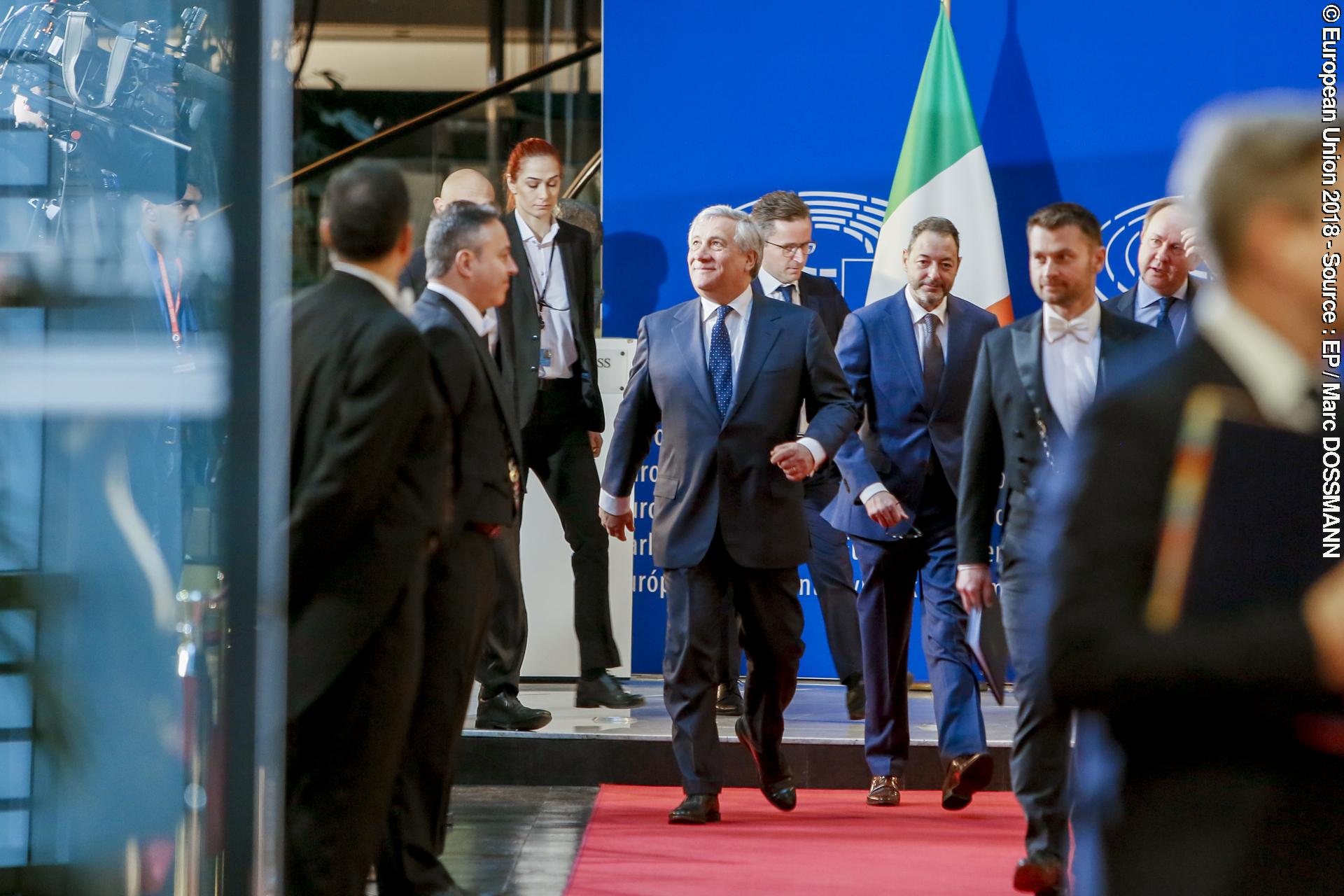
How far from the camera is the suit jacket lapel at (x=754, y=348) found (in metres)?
4.05

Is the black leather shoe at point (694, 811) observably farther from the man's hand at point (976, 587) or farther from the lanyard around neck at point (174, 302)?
the lanyard around neck at point (174, 302)

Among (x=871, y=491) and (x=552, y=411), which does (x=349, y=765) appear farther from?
(x=552, y=411)

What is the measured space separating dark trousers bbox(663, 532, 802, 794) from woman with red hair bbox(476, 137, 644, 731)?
1.46 feet

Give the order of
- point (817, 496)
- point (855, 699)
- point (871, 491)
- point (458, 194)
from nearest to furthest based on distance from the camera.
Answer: point (458, 194) < point (871, 491) < point (855, 699) < point (817, 496)

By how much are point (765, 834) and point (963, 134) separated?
255 cm

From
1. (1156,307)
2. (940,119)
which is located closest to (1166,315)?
(1156,307)

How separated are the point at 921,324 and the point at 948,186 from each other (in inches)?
53.3

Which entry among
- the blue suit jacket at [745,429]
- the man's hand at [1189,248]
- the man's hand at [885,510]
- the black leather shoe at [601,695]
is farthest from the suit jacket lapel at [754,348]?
the black leather shoe at [601,695]

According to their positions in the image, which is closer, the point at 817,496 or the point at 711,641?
the point at 711,641

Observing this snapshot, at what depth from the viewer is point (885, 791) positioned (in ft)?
13.9

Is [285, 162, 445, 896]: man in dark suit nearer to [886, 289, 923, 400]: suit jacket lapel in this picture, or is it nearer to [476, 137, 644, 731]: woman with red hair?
[476, 137, 644, 731]: woman with red hair

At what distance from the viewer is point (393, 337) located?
1.87 m

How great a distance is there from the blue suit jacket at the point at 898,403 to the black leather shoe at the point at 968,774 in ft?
1.99

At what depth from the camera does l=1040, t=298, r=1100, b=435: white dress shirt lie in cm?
300
